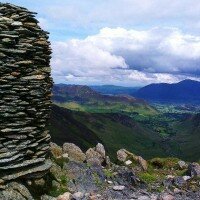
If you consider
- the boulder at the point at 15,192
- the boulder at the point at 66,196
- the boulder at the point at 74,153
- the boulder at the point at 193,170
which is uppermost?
the boulder at the point at 74,153

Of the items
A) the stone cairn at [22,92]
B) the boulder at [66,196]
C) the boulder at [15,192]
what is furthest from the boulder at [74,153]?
the boulder at [15,192]

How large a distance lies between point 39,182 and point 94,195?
456cm

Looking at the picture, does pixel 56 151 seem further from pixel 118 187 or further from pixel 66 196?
pixel 66 196

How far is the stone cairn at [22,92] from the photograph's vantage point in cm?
2902

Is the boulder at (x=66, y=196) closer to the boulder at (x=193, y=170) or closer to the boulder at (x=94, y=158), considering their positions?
the boulder at (x=94, y=158)

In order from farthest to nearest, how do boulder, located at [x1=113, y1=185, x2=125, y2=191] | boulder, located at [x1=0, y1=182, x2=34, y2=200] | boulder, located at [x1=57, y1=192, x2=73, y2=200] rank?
1. boulder, located at [x1=113, y1=185, x2=125, y2=191]
2. boulder, located at [x1=57, y1=192, x2=73, y2=200]
3. boulder, located at [x1=0, y1=182, x2=34, y2=200]

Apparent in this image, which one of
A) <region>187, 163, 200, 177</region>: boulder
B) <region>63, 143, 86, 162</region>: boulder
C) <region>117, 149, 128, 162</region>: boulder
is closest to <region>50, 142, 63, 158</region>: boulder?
<region>63, 143, 86, 162</region>: boulder

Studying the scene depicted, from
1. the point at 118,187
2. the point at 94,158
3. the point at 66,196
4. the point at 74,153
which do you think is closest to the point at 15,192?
the point at 66,196

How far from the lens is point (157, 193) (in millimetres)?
37031

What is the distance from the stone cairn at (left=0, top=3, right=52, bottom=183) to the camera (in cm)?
2902

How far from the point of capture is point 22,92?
97.5ft

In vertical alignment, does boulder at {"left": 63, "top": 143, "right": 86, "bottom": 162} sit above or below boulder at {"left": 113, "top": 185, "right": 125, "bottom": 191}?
above

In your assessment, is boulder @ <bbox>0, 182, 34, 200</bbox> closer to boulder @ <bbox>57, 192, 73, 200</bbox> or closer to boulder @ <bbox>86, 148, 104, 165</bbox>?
boulder @ <bbox>57, 192, 73, 200</bbox>

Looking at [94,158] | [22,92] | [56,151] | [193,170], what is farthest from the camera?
[193,170]
